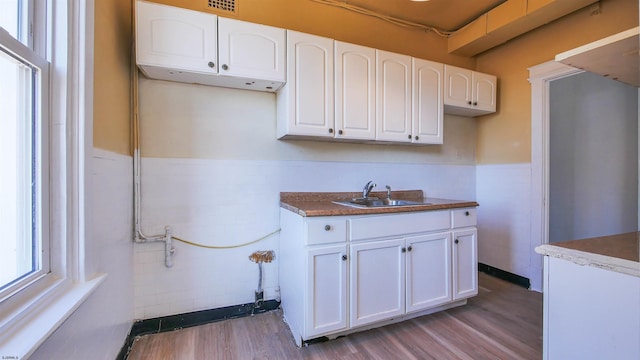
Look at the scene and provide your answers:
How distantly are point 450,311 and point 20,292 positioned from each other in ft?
7.95

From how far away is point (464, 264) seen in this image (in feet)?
6.79

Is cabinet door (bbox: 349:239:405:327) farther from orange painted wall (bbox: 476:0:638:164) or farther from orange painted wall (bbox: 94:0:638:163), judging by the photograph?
orange painted wall (bbox: 476:0:638:164)

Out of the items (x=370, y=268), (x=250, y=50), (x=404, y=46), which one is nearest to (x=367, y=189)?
(x=370, y=268)

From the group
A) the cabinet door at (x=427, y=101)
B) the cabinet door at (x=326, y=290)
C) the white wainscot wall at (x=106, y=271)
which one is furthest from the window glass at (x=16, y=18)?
the cabinet door at (x=427, y=101)

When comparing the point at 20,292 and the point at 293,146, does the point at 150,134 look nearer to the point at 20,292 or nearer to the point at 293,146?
the point at 293,146

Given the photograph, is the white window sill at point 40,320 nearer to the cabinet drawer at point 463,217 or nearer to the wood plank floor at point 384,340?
the wood plank floor at point 384,340

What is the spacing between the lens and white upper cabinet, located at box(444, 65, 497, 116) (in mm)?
2432

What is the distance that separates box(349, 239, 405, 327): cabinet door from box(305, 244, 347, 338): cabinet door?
0.06 m

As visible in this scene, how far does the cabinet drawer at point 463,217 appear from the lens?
2.04 meters

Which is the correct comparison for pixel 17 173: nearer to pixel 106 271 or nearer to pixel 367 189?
pixel 106 271

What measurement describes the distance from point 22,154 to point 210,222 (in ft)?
3.86

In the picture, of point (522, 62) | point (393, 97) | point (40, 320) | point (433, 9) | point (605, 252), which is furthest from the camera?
point (522, 62)

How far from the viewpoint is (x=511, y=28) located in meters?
2.37

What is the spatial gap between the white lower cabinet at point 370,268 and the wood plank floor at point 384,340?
3.3 inches
